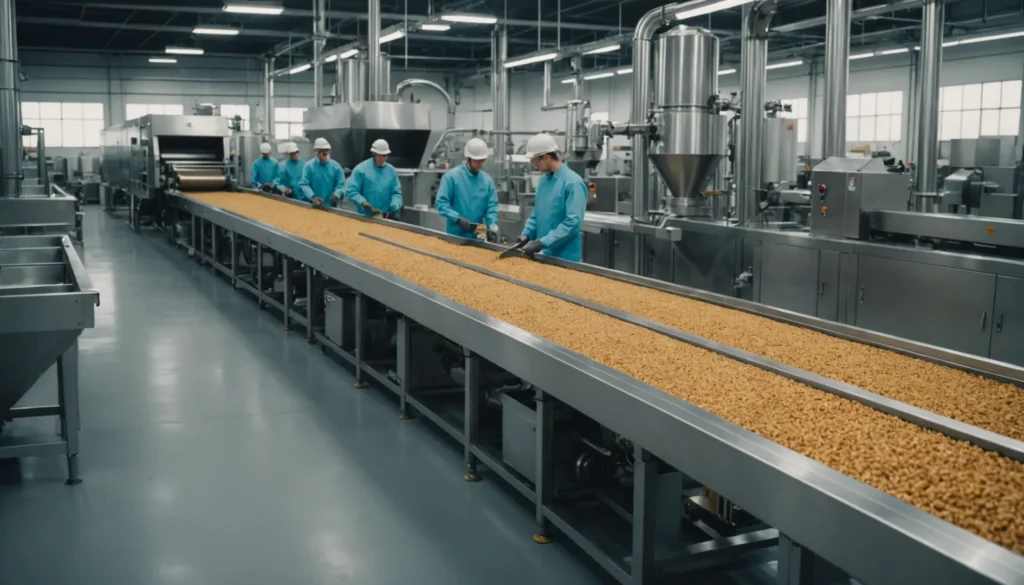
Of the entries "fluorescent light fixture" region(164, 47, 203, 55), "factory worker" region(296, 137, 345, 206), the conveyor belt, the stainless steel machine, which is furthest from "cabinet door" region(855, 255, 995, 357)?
"fluorescent light fixture" region(164, 47, 203, 55)

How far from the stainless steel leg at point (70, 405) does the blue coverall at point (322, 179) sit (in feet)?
16.7

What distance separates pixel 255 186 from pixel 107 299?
4.47 m

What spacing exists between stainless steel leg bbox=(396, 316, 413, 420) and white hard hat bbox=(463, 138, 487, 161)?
188 cm

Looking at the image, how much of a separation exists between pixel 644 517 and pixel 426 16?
10402 mm

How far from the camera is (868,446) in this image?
175cm

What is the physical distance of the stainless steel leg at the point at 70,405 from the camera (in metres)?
3.26

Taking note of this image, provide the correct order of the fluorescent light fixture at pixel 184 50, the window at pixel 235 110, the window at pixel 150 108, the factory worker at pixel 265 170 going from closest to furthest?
the factory worker at pixel 265 170, the fluorescent light fixture at pixel 184 50, the window at pixel 150 108, the window at pixel 235 110

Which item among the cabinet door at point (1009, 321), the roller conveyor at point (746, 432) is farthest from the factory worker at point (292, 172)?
the cabinet door at point (1009, 321)

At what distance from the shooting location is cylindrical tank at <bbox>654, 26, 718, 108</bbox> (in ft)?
20.3

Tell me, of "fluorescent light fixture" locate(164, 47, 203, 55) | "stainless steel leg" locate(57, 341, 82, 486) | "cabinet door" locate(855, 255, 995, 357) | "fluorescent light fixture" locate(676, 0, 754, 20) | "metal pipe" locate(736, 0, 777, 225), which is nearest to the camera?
"stainless steel leg" locate(57, 341, 82, 486)

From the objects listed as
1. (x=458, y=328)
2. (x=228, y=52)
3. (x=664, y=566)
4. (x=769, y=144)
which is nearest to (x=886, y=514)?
(x=664, y=566)

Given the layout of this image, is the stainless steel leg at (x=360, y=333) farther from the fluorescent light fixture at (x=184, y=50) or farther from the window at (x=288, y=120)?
the window at (x=288, y=120)

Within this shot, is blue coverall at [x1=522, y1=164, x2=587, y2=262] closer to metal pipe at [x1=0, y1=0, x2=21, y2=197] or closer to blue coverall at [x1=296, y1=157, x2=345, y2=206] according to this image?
blue coverall at [x1=296, y1=157, x2=345, y2=206]

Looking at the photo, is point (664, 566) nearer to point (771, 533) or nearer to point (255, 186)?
point (771, 533)
